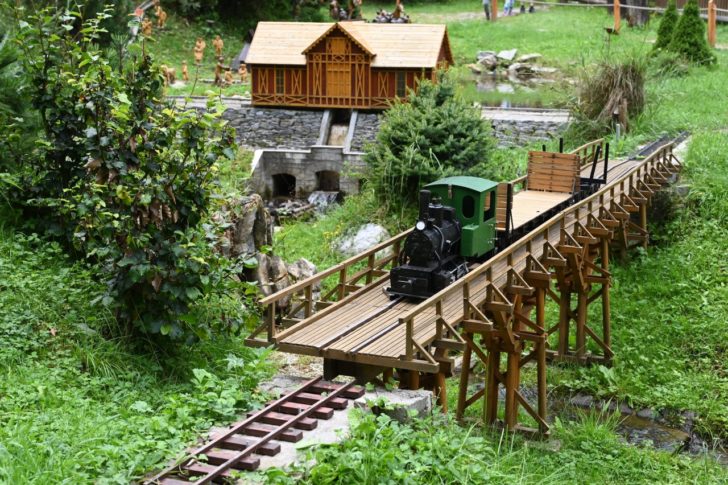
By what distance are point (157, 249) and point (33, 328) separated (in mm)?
1878

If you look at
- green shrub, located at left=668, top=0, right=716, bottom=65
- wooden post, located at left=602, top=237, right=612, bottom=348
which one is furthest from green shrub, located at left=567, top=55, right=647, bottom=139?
wooden post, located at left=602, top=237, right=612, bottom=348

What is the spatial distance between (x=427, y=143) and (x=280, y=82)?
12.2 metres

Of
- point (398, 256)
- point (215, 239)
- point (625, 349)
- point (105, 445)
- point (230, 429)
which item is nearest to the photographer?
point (105, 445)

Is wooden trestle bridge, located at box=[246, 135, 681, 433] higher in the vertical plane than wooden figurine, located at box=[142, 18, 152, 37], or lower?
lower

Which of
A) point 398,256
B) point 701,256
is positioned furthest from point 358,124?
point 398,256

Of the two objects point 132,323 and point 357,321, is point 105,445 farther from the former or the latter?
point 357,321

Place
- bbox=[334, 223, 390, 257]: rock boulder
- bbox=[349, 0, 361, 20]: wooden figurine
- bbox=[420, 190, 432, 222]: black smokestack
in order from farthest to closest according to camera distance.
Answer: bbox=[349, 0, 361, 20]: wooden figurine, bbox=[334, 223, 390, 257]: rock boulder, bbox=[420, 190, 432, 222]: black smokestack

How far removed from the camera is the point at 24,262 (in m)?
14.3

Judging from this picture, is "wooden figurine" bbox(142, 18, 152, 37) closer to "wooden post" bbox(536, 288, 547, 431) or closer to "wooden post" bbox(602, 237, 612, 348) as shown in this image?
"wooden post" bbox(536, 288, 547, 431)

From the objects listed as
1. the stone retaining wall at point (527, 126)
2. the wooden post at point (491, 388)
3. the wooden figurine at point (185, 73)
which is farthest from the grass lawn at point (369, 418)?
the wooden figurine at point (185, 73)

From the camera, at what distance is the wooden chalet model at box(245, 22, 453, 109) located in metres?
35.2

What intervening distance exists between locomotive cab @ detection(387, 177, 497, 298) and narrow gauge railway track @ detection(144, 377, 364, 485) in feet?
9.06

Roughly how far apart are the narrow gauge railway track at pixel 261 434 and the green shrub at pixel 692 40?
93.2ft

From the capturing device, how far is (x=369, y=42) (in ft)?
117
